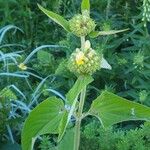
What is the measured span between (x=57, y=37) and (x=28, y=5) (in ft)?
0.94

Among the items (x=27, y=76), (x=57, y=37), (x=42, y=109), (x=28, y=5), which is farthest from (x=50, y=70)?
(x=42, y=109)

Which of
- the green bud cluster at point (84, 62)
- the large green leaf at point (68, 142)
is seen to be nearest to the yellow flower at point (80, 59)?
the green bud cluster at point (84, 62)

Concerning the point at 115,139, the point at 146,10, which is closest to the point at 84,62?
the point at 115,139

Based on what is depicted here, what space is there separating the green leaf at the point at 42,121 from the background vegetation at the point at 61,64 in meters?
0.69

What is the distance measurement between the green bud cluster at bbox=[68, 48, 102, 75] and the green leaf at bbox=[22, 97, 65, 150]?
14cm

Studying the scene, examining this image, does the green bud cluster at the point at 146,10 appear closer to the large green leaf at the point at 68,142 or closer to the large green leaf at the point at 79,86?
the large green leaf at the point at 68,142

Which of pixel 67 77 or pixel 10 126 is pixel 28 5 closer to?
pixel 67 77

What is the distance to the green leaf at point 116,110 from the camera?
1.27m

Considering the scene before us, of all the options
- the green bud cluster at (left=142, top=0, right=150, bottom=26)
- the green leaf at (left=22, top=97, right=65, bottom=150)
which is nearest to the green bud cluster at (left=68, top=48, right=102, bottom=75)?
the green leaf at (left=22, top=97, right=65, bottom=150)

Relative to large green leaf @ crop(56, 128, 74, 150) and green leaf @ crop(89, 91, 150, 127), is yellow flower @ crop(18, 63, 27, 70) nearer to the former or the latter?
large green leaf @ crop(56, 128, 74, 150)

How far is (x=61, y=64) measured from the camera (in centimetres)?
248

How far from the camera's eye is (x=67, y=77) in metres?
2.52

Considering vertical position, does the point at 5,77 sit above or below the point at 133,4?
below

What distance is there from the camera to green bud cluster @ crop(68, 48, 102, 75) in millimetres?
1197
